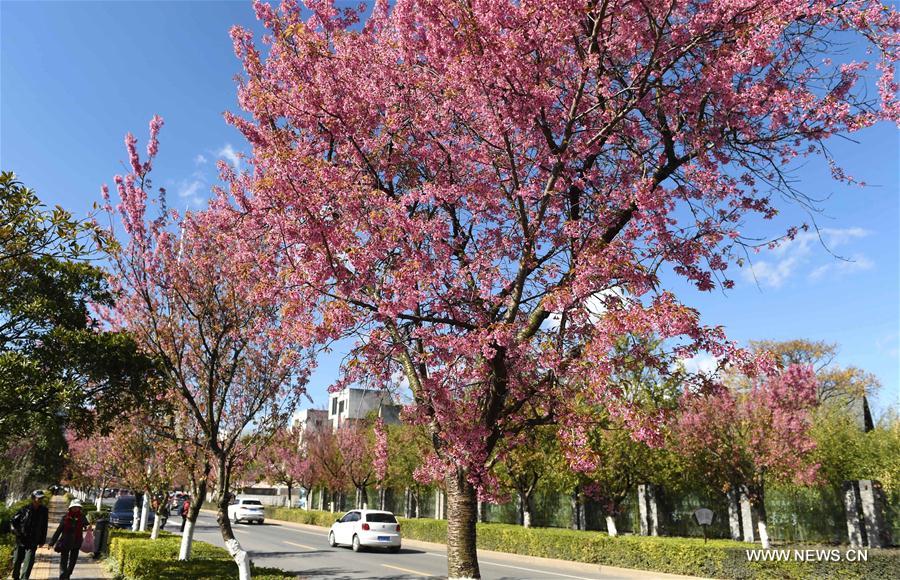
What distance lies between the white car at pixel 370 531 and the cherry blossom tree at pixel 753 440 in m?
11.8

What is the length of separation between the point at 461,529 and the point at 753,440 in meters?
17.8

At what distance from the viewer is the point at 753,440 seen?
838 inches

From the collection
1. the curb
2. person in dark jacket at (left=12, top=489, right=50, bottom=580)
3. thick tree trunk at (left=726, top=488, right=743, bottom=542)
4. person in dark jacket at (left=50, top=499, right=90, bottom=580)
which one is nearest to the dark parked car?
the curb

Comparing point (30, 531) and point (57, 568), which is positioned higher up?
point (30, 531)

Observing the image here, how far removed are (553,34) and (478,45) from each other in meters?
0.82

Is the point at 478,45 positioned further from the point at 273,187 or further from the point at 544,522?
the point at 544,522

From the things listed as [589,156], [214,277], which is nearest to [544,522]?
[214,277]

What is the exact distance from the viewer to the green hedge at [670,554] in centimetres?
1395

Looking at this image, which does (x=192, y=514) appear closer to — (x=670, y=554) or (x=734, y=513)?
(x=670, y=554)

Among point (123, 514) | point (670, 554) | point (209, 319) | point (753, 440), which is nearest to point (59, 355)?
point (209, 319)

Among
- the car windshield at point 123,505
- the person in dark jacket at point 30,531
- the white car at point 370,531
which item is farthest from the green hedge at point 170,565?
the car windshield at point 123,505

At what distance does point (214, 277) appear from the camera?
428 inches

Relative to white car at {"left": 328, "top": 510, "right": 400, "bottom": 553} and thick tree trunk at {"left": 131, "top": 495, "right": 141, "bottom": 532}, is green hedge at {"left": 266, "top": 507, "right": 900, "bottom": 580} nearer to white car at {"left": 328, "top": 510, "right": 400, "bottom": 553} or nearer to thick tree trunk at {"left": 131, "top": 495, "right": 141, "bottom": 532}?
white car at {"left": 328, "top": 510, "right": 400, "bottom": 553}
